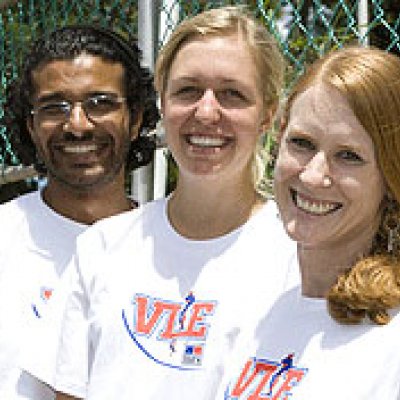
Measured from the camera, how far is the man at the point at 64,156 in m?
2.28

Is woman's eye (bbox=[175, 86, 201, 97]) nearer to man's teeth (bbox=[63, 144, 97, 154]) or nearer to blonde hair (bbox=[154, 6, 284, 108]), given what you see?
blonde hair (bbox=[154, 6, 284, 108])

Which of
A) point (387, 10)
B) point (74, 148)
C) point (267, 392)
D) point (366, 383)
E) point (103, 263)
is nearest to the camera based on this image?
point (366, 383)

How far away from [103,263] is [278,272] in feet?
1.19

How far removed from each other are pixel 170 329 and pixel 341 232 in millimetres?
472

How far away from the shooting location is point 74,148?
2357 mm

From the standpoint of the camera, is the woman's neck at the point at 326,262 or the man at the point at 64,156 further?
the man at the point at 64,156

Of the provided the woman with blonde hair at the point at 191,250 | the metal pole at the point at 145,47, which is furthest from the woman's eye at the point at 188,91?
the metal pole at the point at 145,47

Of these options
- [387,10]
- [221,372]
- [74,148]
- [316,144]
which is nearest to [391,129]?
[316,144]

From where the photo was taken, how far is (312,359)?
1.57 meters

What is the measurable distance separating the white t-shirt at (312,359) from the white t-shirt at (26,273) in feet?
1.85

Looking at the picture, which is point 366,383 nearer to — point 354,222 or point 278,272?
point 354,222

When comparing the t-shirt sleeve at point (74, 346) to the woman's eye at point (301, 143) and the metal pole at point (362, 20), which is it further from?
the metal pole at point (362, 20)

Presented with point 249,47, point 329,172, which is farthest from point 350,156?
point 249,47

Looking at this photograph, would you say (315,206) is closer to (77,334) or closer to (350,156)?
(350,156)
